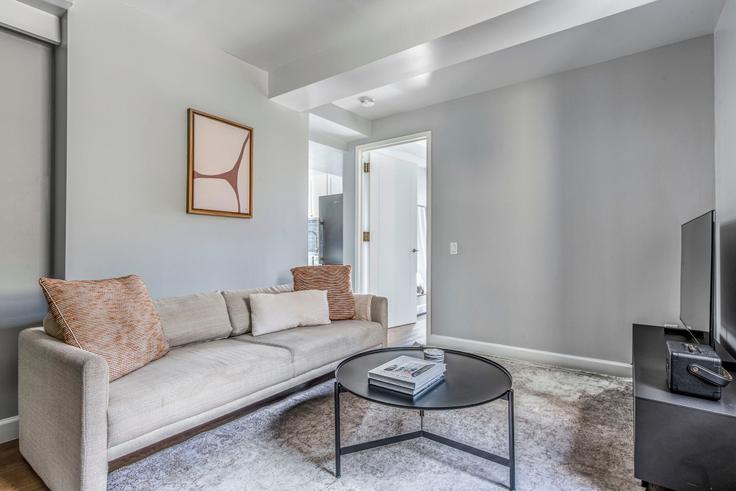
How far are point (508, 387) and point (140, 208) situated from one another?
233cm

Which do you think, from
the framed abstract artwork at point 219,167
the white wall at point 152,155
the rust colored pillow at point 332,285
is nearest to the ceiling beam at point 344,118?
the white wall at point 152,155

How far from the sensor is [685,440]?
4.28 ft

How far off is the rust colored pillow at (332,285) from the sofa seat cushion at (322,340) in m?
0.10

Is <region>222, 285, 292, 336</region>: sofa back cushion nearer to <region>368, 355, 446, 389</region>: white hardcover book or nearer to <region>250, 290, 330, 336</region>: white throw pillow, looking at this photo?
<region>250, 290, 330, 336</region>: white throw pillow

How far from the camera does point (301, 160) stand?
3.52 m

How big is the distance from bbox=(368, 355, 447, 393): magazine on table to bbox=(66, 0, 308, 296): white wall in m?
1.68

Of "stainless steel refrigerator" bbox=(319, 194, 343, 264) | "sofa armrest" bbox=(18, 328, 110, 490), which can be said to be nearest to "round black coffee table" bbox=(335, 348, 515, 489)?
"sofa armrest" bbox=(18, 328, 110, 490)

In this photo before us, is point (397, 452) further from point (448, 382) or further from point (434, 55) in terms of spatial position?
Answer: point (434, 55)

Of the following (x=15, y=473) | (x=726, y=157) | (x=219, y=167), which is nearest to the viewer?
(x=15, y=473)

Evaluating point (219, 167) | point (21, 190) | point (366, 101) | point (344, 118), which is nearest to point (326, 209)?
point (344, 118)

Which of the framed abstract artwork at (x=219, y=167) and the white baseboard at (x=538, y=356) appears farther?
the white baseboard at (x=538, y=356)

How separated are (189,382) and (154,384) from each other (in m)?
0.14

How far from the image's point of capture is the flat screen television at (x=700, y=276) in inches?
63.4

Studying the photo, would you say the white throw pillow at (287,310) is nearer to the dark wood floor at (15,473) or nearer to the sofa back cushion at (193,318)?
the sofa back cushion at (193,318)
